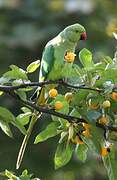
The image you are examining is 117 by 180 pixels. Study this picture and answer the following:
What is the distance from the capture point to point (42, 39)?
575 centimetres

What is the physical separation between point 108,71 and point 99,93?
3.0 inches

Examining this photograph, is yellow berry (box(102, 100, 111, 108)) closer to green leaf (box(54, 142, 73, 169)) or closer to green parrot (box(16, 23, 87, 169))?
green leaf (box(54, 142, 73, 169))

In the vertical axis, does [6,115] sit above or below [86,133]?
above

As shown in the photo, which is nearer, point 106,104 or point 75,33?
point 106,104

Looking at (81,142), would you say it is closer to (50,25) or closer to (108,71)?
(108,71)

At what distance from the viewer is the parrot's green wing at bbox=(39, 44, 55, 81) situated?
2.85 metres

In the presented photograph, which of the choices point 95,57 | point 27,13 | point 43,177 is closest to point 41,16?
point 27,13

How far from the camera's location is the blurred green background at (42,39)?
5645 millimetres

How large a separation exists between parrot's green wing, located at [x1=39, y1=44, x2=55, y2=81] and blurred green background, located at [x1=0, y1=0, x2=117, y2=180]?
95.1 inches

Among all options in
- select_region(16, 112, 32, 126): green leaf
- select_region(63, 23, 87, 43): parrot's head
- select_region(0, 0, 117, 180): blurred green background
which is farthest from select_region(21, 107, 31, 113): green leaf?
select_region(0, 0, 117, 180): blurred green background

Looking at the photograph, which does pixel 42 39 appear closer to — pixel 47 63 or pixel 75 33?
pixel 75 33

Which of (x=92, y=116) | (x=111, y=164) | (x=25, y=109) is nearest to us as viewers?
(x=92, y=116)

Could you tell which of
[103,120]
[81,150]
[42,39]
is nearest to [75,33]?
[81,150]

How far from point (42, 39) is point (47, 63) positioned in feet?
9.44
